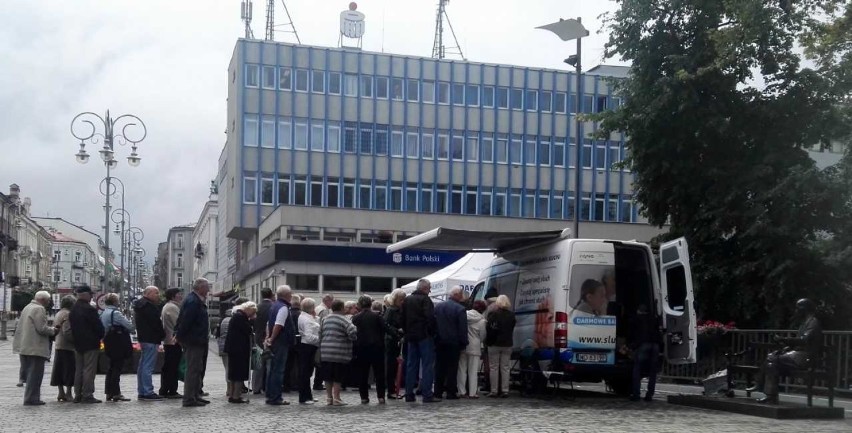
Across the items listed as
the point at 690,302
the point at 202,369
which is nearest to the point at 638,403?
the point at 690,302

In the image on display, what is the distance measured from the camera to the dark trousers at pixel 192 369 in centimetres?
1534

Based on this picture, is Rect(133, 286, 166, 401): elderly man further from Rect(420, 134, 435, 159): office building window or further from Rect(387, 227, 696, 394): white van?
Rect(420, 134, 435, 159): office building window

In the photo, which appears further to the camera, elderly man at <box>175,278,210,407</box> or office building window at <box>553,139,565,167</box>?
office building window at <box>553,139,565,167</box>

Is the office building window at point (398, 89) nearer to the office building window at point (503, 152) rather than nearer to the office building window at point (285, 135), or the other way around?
the office building window at point (285, 135)

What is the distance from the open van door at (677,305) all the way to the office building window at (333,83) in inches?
1806

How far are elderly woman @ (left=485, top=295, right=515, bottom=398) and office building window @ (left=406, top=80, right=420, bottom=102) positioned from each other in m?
46.0

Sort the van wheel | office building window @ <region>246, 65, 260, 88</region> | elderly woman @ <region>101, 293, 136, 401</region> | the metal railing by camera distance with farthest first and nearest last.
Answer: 1. office building window @ <region>246, 65, 260, 88</region>
2. the van wheel
3. the metal railing
4. elderly woman @ <region>101, 293, 136, 401</region>

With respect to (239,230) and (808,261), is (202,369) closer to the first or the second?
(808,261)

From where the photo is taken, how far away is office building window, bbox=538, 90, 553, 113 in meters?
64.7

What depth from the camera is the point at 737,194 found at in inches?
1102

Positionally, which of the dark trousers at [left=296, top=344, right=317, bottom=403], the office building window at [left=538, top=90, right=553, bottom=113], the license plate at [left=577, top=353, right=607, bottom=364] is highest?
the office building window at [left=538, top=90, right=553, bottom=113]

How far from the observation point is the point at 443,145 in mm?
63562

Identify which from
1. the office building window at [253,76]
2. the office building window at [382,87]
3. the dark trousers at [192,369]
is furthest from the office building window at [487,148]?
the dark trousers at [192,369]

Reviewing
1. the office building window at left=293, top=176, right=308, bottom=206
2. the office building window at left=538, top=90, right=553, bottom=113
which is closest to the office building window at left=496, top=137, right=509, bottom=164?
the office building window at left=538, top=90, right=553, bottom=113
